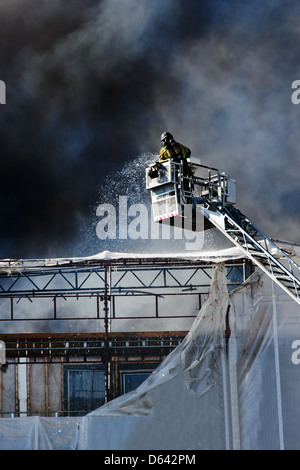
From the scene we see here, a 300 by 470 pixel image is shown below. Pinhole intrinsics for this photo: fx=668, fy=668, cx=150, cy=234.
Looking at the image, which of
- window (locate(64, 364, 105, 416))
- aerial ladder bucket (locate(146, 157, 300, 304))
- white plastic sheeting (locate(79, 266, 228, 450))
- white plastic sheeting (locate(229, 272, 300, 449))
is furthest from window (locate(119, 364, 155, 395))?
aerial ladder bucket (locate(146, 157, 300, 304))

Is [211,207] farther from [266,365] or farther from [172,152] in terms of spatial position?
[266,365]

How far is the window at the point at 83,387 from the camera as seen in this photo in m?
25.8

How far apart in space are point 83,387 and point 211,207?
45.1ft

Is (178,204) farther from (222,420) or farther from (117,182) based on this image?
(117,182)

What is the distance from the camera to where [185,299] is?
29.8m

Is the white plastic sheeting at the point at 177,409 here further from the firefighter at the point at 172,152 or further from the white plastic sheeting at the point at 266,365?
the firefighter at the point at 172,152

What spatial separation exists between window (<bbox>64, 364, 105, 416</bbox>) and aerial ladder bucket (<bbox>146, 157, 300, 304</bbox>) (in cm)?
1298

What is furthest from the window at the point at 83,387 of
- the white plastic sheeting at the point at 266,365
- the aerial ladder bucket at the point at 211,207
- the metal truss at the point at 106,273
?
the aerial ladder bucket at the point at 211,207

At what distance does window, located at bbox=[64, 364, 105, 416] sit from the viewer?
84.7 ft

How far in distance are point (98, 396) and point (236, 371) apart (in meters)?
13.0

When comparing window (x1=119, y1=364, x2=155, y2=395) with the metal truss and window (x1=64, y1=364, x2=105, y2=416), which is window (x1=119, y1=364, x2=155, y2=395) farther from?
the metal truss

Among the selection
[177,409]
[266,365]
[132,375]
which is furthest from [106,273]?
[132,375]

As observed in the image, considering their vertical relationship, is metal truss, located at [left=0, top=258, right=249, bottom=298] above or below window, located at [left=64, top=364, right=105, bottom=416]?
above

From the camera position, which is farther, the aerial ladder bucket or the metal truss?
the metal truss
